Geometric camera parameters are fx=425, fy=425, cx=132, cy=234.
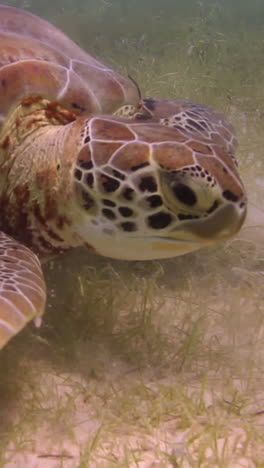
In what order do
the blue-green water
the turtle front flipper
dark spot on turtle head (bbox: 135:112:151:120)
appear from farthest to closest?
dark spot on turtle head (bbox: 135:112:151:120)
the blue-green water
the turtle front flipper

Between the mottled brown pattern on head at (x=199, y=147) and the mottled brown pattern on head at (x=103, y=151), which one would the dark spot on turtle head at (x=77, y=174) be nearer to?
the mottled brown pattern on head at (x=103, y=151)

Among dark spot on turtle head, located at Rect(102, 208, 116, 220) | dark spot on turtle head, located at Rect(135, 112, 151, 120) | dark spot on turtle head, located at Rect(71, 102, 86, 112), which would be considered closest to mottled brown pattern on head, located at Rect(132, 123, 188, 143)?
dark spot on turtle head, located at Rect(102, 208, 116, 220)

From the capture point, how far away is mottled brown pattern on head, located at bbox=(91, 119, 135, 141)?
69.4 inches

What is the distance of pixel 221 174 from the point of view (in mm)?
1654

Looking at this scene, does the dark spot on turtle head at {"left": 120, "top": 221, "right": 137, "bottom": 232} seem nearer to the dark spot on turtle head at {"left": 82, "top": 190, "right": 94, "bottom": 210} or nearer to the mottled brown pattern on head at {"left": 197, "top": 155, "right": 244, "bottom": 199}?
the dark spot on turtle head at {"left": 82, "top": 190, "right": 94, "bottom": 210}

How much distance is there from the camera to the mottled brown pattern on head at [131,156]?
1667mm

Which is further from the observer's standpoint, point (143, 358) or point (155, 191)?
point (143, 358)

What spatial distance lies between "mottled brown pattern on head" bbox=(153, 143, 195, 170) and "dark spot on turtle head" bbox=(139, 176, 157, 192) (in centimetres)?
7

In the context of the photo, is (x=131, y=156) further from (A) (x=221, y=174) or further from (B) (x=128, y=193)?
(A) (x=221, y=174)

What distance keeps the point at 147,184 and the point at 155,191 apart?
4cm

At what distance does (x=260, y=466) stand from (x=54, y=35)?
8.88 feet

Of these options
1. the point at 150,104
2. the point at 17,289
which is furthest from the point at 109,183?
the point at 150,104

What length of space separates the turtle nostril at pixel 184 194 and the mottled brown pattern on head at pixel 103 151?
304 millimetres

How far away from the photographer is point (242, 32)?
10602 mm
